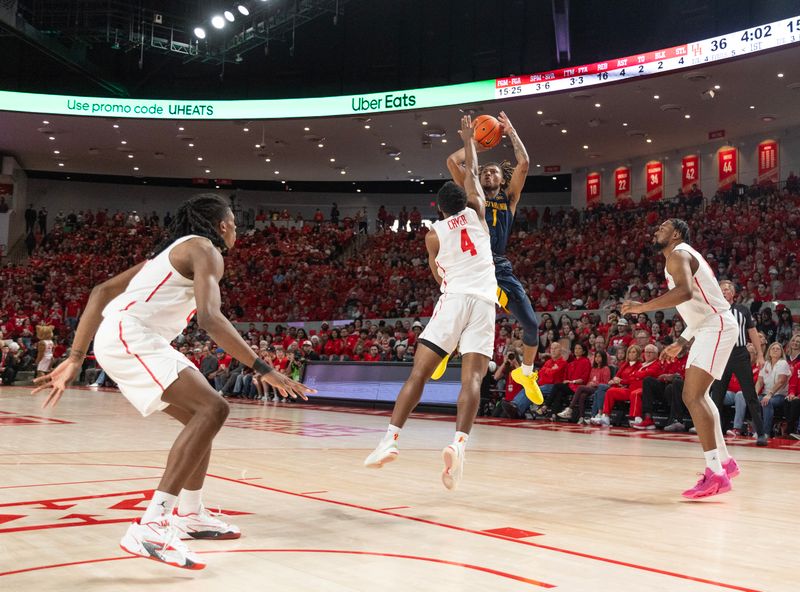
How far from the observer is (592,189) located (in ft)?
97.7

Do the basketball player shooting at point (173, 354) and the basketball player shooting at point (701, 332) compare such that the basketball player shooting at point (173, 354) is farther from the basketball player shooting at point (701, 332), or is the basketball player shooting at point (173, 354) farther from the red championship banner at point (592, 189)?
the red championship banner at point (592, 189)

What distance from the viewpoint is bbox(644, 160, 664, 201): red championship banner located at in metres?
27.6

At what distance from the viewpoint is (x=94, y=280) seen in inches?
1069

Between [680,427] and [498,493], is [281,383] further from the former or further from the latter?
[680,427]

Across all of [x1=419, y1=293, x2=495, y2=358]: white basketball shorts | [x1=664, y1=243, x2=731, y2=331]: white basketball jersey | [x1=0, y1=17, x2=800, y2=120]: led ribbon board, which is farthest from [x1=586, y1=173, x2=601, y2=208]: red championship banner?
[x1=419, y1=293, x2=495, y2=358]: white basketball shorts

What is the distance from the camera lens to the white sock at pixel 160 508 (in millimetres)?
3059

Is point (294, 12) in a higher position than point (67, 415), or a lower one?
higher

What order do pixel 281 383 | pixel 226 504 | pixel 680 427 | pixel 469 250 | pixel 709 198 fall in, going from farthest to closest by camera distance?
1. pixel 709 198
2. pixel 680 427
3. pixel 469 250
4. pixel 226 504
5. pixel 281 383

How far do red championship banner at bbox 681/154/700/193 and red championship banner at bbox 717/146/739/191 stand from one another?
731mm

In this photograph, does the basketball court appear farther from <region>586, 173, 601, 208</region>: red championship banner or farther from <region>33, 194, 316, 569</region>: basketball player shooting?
<region>586, 173, 601, 208</region>: red championship banner

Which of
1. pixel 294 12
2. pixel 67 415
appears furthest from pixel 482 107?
pixel 67 415

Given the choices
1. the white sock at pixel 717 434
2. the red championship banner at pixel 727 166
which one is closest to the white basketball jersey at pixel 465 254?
the white sock at pixel 717 434

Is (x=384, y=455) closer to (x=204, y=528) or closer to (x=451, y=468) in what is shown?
(x=451, y=468)

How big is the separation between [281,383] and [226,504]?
1595 millimetres
